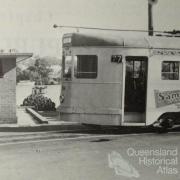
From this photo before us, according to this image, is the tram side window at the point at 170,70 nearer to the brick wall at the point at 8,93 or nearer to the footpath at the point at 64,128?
the footpath at the point at 64,128

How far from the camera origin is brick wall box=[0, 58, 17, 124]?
15.0 m

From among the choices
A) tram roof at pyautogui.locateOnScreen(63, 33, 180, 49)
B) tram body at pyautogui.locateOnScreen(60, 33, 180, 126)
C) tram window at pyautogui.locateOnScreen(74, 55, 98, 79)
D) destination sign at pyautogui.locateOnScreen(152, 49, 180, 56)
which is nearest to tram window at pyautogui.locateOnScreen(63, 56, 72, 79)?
tram body at pyautogui.locateOnScreen(60, 33, 180, 126)

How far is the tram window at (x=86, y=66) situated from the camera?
42.4 ft

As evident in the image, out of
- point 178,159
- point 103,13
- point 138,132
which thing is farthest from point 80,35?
point 178,159

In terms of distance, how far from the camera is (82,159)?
31.6 feet

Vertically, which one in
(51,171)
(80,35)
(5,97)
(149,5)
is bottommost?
(51,171)

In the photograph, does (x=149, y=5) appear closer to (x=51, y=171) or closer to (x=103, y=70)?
(x=103, y=70)

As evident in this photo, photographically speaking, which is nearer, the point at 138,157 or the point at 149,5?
the point at 138,157

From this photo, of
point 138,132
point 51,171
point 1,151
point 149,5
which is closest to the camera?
point 51,171

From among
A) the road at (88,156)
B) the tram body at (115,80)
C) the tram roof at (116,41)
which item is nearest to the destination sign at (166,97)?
the tram body at (115,80)

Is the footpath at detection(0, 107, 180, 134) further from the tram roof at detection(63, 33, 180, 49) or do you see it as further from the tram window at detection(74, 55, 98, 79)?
the tram roof at detection(63, 33, 180, 49)

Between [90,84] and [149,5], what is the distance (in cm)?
582

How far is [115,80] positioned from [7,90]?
3.83 metres

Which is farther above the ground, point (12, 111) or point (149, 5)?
point (149, 5)
